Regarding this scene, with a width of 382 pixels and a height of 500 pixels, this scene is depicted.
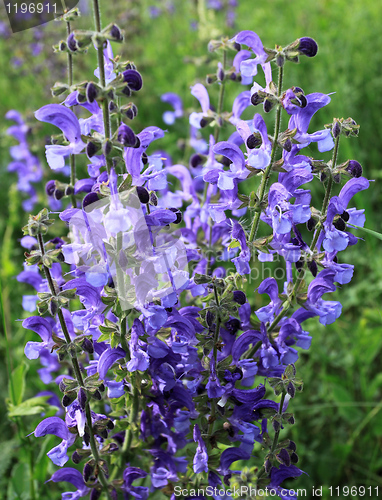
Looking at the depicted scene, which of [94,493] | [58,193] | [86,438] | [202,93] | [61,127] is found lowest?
[94,493]

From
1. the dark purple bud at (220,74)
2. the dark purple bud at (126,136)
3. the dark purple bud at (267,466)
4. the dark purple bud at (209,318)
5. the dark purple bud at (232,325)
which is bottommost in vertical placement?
the dark purple bud at (267,466)

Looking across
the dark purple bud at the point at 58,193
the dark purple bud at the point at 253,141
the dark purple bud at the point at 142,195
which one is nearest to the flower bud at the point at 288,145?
the dark purple bud at the point at 253,141

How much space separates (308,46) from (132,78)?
2.10 feet

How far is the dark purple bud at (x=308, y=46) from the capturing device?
5.68 ft

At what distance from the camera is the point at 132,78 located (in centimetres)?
160

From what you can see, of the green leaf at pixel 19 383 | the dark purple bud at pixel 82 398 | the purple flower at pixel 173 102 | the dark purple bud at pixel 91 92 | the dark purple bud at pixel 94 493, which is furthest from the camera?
the purple flower at pixel 173 102

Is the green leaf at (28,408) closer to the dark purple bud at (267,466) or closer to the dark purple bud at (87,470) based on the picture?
the dark purple bud at (87,470)

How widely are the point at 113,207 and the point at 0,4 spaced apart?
6.49 meters

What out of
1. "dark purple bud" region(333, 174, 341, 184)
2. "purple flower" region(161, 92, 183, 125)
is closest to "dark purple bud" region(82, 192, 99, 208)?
"dark purple bud" region(333, 174, 341, 184)

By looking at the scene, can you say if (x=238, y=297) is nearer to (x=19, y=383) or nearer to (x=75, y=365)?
(x=75, y=365)

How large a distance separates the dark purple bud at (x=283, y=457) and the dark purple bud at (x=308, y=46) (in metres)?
1.44

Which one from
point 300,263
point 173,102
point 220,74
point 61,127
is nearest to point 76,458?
point 300,263

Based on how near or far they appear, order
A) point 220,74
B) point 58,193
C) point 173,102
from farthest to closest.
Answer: point 173,102 → point 220,74 → point 58,193

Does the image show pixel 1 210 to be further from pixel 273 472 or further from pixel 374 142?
pixel 273 472
